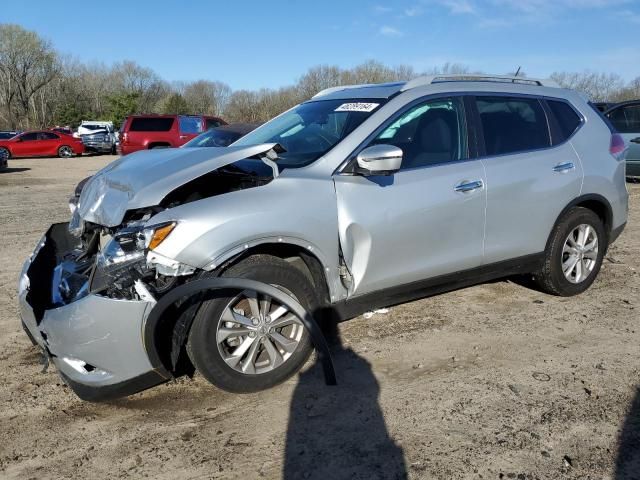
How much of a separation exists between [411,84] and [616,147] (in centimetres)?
219

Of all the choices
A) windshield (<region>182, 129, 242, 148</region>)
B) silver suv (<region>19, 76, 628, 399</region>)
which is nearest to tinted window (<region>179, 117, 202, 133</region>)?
windshield (<region>182, 129, 242, 148</region>)

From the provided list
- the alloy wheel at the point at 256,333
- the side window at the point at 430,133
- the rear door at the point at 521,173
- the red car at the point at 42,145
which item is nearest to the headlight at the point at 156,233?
the alloy wheel at the point at 256,333

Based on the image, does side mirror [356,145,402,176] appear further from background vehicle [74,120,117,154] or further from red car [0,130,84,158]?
background vehicle [74,120,117,154]

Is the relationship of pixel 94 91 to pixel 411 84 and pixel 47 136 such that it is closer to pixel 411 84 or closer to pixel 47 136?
pixel 47 136

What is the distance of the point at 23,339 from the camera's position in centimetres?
400

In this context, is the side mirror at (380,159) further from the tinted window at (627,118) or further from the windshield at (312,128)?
the tinted window at (627,118)

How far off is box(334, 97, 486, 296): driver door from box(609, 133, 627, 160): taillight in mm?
1624

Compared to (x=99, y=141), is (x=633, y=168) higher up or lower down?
lower down

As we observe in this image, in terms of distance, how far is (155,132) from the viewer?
20516 mm

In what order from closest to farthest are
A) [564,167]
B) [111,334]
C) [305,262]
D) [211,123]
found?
1. [111,334]
2. [305,262]
3. [564,167]
4. [211,123]

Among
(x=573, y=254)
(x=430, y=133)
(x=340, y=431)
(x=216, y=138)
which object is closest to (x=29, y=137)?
(x=216, y=138)

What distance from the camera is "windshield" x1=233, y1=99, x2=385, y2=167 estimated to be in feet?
11.9

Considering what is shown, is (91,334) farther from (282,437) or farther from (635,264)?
(635,264)

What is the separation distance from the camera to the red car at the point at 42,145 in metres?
27.5
